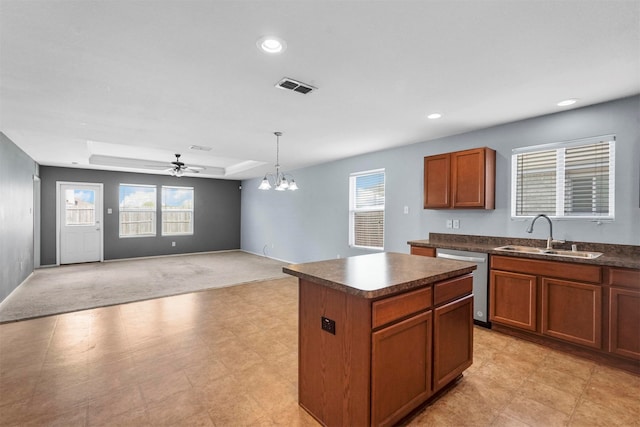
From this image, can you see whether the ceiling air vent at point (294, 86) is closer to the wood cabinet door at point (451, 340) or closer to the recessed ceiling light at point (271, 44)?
the recessed ceiling light at point (271, 44)

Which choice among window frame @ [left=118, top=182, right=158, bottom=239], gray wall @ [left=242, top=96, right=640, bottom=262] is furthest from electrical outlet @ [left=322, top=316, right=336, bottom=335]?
window frame @ [left=118, top=182, right=158, bottom=239]

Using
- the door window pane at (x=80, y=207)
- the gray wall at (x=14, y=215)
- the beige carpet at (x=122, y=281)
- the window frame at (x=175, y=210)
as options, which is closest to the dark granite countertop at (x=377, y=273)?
the beige carpet at (x=122, y=281)

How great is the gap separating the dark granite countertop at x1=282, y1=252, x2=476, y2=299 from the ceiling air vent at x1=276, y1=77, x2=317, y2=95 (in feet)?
5.12

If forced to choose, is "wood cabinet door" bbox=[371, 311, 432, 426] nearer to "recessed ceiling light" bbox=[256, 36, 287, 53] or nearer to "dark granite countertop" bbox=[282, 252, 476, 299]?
"dark granite countertop" bbox=[282, 252, 476, 299]

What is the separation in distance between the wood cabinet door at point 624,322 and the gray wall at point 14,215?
7038 millimetres

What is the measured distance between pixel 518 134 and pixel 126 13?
3.98 m

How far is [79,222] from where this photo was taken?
24.6ft

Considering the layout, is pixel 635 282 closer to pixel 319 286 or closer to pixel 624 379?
pixel 624 379

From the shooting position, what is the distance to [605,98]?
112 inches

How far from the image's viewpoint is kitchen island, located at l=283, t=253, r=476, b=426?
5.22ft

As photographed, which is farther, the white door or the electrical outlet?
the white door

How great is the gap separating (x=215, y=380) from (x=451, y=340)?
1.84m

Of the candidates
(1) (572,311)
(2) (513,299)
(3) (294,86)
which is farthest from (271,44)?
(1) (572,311)

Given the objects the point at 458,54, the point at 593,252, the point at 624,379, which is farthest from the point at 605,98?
the point at 624,379
